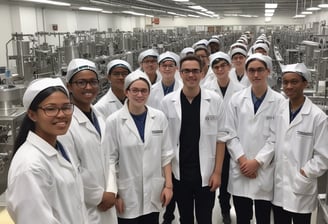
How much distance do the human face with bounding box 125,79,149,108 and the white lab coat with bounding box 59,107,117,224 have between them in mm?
289

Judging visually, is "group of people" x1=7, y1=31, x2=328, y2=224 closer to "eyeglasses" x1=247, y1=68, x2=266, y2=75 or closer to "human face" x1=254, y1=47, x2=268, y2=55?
"eyeglasses" x1=247, y1=68, x2=266, y2=75

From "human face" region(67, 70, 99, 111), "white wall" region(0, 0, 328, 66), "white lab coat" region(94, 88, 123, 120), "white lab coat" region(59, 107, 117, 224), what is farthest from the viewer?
"white wall" region(0, 0, 328, 66)

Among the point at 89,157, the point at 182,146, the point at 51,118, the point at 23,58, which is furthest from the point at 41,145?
the point at 23,58

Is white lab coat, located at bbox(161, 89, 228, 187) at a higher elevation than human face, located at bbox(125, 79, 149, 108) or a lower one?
lower

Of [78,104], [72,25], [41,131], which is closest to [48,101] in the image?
[41,131]

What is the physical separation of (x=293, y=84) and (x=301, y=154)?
0.35 metres

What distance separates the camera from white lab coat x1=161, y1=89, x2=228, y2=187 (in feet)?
6.35

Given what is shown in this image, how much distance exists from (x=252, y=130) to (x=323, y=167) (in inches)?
16.4

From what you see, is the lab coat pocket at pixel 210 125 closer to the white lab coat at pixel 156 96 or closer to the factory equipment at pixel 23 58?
the white lab coat at pixel 156 96

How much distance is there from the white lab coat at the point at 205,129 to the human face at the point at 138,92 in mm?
256

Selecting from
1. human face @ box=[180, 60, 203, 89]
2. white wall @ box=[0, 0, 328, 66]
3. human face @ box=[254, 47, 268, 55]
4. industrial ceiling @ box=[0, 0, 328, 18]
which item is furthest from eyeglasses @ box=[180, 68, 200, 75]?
white wall @ box=[0, 0, 328, 66]

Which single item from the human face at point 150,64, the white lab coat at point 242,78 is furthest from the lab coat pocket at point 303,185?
the human face at point 150,64

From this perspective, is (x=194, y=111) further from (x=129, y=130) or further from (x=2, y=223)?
(x=2, y=223)

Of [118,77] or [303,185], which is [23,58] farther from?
[303,185]
